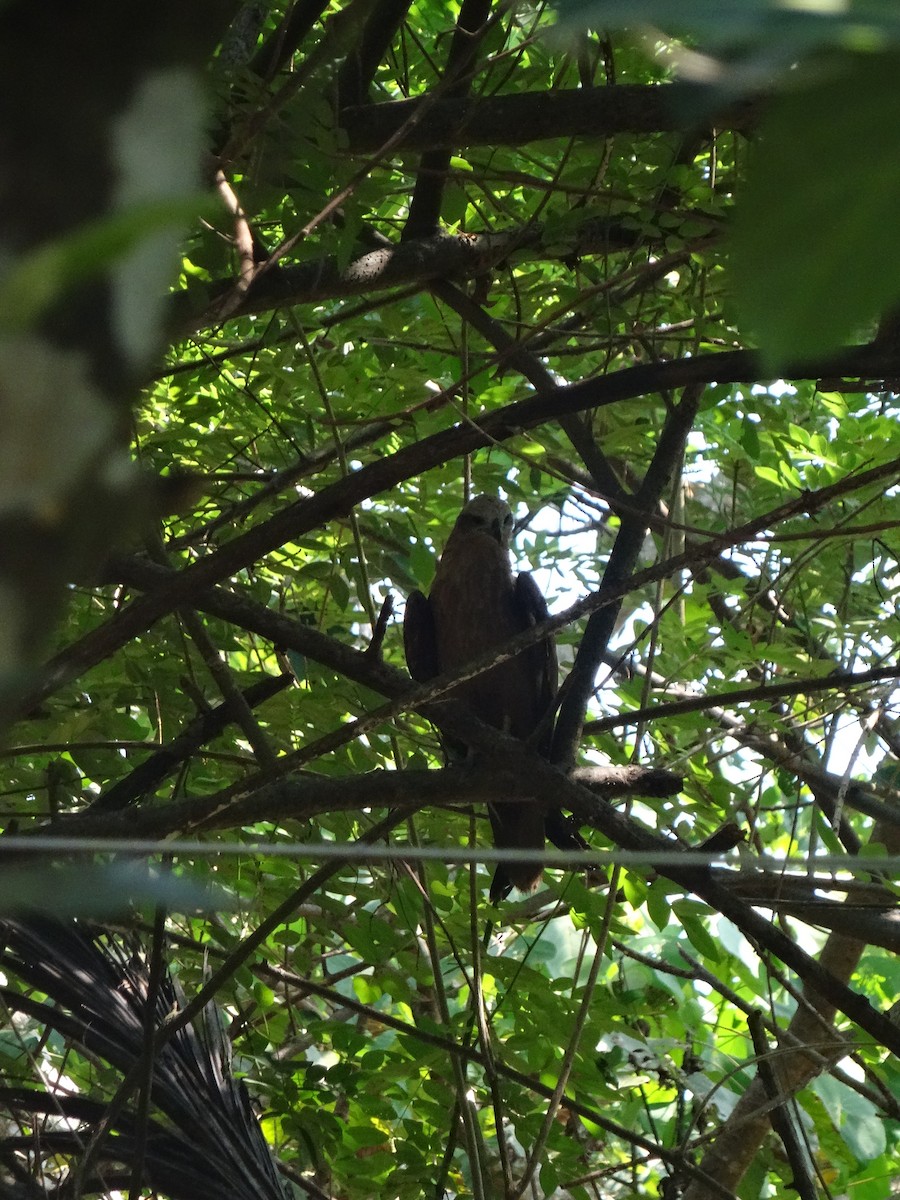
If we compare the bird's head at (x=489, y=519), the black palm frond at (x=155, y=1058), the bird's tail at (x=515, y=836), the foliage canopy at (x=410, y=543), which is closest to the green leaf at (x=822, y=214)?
the foliage canopy at (x=410, y=543)

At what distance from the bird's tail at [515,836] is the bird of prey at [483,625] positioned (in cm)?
45

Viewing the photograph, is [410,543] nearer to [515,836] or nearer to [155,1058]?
[515,836]

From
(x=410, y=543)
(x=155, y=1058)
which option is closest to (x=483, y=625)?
(x=410, y=543)

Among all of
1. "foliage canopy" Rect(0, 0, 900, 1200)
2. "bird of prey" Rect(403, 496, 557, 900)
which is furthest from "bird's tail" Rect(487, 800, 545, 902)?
"bird of prey" Rect(403, 496, 557, 900)

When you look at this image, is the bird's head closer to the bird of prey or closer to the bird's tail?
the bird of prey

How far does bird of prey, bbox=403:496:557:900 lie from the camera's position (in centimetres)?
371

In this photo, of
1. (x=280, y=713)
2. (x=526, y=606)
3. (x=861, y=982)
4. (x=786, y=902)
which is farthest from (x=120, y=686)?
(x=861, y=982)

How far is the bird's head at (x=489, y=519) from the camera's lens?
12.7 feet

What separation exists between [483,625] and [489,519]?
43cm

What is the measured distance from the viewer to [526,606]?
12.2ft

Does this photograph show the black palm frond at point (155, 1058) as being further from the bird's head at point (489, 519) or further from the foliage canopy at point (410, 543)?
the bird's head at point (489, 519)

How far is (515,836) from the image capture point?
10.8 ft

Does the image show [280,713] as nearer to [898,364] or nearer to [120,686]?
[120,686]

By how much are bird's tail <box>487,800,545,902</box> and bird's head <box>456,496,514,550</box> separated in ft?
3.38
